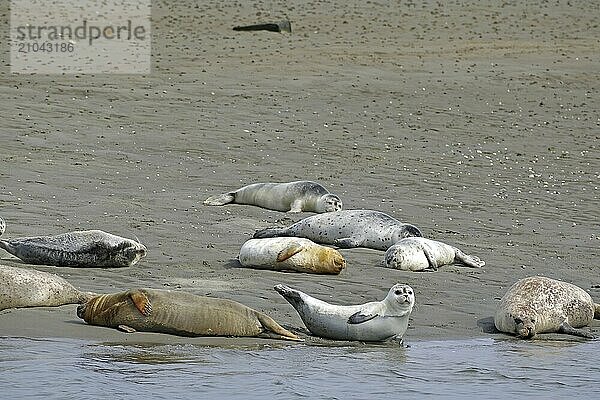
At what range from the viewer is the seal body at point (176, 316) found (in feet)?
20.7

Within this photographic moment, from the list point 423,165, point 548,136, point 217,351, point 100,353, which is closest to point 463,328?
point 217,351

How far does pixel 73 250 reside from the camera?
7.68 m

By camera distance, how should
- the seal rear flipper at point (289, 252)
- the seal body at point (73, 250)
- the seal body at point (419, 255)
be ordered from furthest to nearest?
the seal body at point (419, 255) → the seal rear flipper at point (289, 252) → the seal body at point (73, 250)

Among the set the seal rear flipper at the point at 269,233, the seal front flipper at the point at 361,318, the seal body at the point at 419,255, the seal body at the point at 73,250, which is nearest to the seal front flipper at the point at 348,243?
the seal rear flipper at the point at 269,233

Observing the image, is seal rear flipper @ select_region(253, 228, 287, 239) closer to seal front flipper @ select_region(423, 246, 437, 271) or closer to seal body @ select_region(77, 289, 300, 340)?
seal front flipper @ select_region(423, 246, 437, 271)

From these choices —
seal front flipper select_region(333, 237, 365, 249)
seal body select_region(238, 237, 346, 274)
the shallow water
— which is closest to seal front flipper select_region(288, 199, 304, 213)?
seal front flipper select_region(333, 237, 365, 249)

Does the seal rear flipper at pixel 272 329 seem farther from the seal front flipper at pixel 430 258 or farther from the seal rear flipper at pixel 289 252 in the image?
the seal front flipper at pixel 430 258

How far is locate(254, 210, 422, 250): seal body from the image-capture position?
29.5ft

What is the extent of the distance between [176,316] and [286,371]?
83cm

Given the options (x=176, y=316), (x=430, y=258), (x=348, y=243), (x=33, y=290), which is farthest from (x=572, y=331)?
(x=33, y=290)

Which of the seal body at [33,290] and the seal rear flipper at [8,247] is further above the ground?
the seal rear flipper at [8,247]

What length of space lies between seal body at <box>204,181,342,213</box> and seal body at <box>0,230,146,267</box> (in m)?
3.01

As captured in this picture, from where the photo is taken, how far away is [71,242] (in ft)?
25.3

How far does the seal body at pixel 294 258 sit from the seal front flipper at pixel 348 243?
3.17ft
